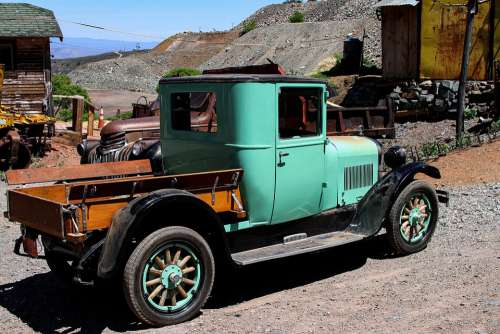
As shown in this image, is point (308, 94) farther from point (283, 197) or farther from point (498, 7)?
point (498, 7)

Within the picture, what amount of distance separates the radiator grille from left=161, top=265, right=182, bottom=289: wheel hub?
2.39 metres

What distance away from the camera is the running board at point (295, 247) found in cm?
587

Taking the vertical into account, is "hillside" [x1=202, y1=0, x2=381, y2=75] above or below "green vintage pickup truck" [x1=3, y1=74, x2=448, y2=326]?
above

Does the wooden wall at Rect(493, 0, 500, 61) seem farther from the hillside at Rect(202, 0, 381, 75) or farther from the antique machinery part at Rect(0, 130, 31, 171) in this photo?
the antique machinery part at Rect(0, 130, 31, 171)

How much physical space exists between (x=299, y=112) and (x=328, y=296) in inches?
69.7

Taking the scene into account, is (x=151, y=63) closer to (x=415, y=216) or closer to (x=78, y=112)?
(x=78, y=112)

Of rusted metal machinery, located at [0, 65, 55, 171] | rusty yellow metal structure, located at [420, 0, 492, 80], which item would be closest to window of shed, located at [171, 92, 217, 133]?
rusted metal machinery, located at [0, 65, 55, 171]

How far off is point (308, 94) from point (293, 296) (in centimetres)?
193

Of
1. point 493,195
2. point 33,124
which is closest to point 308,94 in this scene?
point 493,195

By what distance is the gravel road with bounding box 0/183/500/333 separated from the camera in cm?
532

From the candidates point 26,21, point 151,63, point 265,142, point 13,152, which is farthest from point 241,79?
point 151,63

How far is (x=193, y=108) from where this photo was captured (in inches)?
261

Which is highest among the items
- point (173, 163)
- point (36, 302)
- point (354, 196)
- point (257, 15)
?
point (257, 15)

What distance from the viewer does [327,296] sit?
19.6 feet
